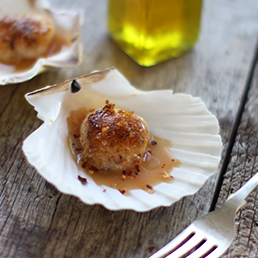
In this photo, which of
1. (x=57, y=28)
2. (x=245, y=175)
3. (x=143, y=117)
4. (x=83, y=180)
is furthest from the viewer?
(x=57, y=28)

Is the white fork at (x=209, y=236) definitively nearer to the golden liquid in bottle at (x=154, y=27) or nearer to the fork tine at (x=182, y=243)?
the fork tine at (x=182, y=243)

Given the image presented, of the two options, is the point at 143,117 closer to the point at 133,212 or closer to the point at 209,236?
the point at 133,212

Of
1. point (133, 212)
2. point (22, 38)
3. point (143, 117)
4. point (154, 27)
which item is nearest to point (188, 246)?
point (133, 212)

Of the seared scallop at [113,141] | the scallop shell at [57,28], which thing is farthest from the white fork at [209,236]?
the scallop shell at [57,28]

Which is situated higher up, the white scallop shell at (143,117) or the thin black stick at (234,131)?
the white scallop shell at (143,117)

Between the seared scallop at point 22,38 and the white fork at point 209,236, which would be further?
the seared scallop at point 22,38

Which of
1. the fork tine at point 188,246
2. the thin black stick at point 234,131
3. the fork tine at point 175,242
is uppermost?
the fork tine at point 188,246
